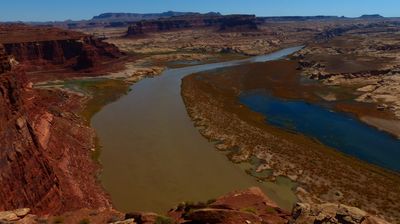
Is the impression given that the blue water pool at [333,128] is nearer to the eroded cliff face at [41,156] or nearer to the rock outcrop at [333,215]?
the rock outcrop at [333,215]

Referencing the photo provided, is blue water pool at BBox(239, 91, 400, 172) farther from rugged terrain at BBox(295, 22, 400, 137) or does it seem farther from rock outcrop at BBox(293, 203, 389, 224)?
rock outcrop at BBox(293, 203, 389, 224)

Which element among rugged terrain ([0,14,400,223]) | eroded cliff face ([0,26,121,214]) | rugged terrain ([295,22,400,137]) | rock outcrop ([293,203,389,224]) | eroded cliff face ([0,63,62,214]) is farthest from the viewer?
rugged terrain ([295,22,400,137])

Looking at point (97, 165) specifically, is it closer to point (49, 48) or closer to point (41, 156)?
point (41, 156)

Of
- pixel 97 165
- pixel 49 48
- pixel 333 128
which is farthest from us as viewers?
pixel 49 48

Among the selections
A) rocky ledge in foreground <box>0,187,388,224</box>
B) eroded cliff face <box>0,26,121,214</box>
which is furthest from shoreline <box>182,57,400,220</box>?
eroded cliff face <box>0,26,121,214</box>

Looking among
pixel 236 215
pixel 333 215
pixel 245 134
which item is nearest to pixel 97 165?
pixel 245 134

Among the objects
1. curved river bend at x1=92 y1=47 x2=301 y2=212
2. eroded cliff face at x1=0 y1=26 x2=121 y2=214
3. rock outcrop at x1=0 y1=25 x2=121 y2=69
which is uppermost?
rock outcrop at x1=0 y1=25 x2=121 y2=69

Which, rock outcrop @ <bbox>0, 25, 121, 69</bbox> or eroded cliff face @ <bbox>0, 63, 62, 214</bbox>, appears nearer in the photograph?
eroded cliff face @ <bbox>0, 63, 62, 214</bbox>
